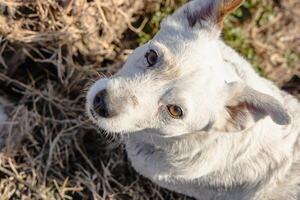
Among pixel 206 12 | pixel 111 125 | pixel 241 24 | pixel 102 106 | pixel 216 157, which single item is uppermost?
pixel 206 12

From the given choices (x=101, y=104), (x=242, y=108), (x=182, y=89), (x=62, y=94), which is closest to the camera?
(x=182, y=89)

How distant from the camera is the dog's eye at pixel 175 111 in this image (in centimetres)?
425

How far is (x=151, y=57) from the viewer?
4297 millimetres

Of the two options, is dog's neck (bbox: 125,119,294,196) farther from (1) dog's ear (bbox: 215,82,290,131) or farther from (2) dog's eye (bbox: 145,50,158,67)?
(2) dog's eye (bbox: 145,50,158,67)

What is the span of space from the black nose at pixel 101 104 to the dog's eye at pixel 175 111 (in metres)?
0.45

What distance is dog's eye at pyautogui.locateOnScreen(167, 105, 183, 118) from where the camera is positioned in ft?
13.9

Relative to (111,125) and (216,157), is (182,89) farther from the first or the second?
(216,157)

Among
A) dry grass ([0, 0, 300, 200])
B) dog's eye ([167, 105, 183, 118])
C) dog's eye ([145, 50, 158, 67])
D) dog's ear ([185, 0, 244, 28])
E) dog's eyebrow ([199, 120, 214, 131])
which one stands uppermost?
dog's ear ([185, 0, 244, 28])

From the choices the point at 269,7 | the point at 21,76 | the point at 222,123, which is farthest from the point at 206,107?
the point at 269,7

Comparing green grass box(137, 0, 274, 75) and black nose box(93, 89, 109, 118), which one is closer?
black nose box(93, 89, 109, 118)

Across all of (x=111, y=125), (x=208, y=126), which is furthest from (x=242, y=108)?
(x=111, y=125)

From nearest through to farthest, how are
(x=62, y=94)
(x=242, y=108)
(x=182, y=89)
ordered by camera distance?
(x=182, y=89), (x=242, y=108), (x=62, y=94)

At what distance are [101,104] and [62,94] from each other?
1.79 metres

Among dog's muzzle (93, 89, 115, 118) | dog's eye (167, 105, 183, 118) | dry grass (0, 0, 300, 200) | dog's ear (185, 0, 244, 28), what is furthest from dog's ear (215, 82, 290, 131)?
dry grass (0, 0, 300, 200)
